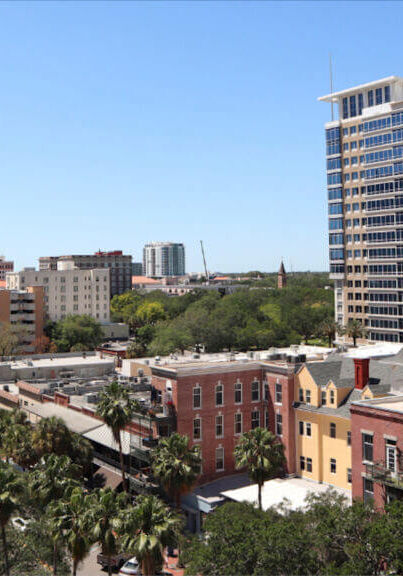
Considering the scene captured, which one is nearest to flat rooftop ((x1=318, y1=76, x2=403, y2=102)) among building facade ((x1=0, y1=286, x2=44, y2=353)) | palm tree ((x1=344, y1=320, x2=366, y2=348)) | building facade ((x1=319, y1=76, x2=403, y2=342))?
building facade ((x1=319, y1=76, x2=403, y2=342))

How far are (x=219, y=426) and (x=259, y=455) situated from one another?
1216 centimetres

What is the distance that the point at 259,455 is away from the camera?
170ft

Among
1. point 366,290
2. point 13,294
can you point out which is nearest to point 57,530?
point 366,290

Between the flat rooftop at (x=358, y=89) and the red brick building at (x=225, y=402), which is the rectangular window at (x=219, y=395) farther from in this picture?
the flat rooftop at (x=358, y=89)

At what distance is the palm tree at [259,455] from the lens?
51441 millimetres

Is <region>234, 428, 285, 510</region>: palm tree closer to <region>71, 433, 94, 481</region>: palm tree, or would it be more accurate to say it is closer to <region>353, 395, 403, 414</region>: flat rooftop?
<region>353, 395, 403, 414</region>: flat rooftop

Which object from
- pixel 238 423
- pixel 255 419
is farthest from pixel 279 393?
pixel 238 423

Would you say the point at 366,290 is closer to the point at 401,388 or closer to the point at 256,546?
the point at 401,388

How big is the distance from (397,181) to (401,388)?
3126 inches

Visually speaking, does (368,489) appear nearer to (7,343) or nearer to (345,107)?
(7,343)

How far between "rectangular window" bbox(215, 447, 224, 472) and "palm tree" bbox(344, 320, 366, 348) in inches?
2538

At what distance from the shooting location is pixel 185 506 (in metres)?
58.0

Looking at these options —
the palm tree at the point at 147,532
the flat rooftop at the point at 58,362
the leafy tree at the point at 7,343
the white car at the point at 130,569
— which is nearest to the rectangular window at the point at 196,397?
the white car at the point at 130,569

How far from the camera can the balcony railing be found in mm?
41875
